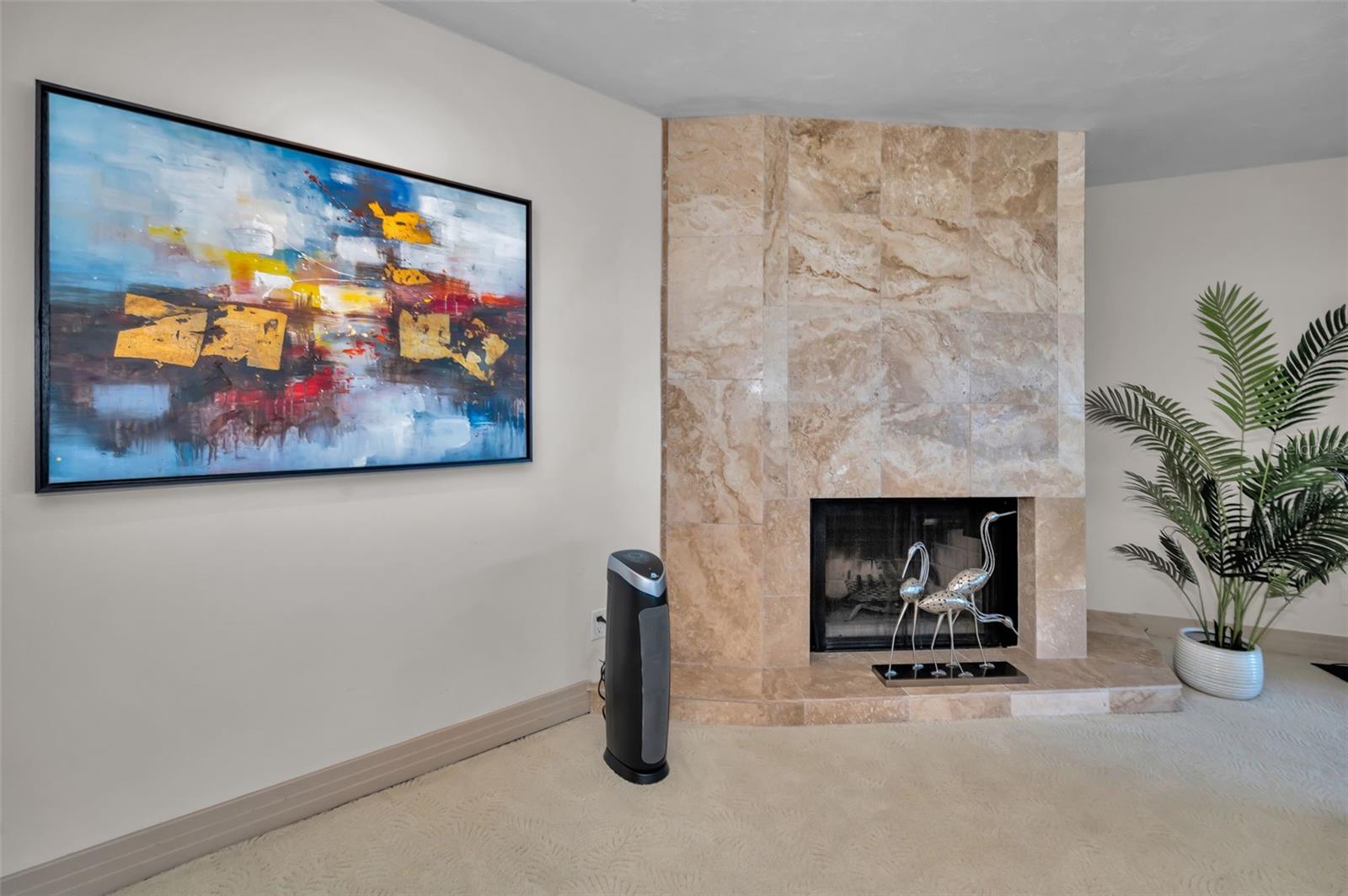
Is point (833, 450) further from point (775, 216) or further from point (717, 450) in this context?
point (775, 216)

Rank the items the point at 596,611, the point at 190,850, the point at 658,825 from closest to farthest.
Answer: the point at 190,850
the point at 658,825
the point at 596,611

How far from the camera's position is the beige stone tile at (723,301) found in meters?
3.01

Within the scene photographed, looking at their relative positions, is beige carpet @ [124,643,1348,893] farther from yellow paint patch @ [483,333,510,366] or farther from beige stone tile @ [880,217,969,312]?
beige stone tile @ [880,217,969,312]

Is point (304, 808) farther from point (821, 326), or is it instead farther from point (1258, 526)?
point (1258, 526)

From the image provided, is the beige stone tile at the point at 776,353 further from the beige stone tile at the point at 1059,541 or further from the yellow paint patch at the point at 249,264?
the yellow paint patch at the point at 249,264

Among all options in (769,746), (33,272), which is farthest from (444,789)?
(33,272)

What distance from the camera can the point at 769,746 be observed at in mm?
2555

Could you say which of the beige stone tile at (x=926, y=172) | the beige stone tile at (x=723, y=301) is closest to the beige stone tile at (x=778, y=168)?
the beige stone tile at (x=723, y=301)

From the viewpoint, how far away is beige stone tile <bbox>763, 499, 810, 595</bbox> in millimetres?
3053

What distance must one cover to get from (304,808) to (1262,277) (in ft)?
16.5

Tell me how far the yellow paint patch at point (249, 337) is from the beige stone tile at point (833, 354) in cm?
196

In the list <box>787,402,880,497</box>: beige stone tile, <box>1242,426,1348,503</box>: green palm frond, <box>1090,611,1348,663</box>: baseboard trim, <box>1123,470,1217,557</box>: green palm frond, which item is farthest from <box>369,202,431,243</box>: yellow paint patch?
<box>1090,611,1348,663</box>: baseboard trim

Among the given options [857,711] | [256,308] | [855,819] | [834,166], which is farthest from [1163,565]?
[256,308]

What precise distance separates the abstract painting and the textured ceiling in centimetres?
67
